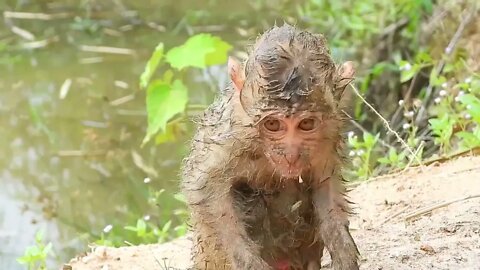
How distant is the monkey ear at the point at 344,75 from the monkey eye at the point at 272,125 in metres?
0.28

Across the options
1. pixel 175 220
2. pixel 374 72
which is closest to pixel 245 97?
pixel 175 220

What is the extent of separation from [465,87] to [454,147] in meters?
0.41

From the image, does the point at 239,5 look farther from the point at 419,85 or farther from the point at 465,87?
the point at 465,87

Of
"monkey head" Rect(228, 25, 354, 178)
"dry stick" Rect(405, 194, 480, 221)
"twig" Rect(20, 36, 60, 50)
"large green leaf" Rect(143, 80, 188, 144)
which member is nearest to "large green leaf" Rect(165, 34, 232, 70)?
"large green leaf" Rect(143, 80, 188, 144)

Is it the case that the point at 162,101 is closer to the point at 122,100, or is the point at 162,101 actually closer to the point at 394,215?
the point at 394,215

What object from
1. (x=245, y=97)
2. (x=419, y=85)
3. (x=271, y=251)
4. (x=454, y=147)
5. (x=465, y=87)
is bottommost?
(x=419, y=85)

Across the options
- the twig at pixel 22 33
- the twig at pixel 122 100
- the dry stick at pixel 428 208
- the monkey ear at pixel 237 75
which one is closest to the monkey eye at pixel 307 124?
the monkey ear at pixel 237 75

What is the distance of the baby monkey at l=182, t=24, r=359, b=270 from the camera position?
114 inches

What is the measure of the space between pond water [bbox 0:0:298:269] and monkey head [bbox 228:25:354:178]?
7.44 ft

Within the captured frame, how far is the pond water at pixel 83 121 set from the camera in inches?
245

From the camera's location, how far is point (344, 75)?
3.08 meters

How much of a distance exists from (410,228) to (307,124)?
1263 millimetres

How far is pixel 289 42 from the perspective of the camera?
294 cm

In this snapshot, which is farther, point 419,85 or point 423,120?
point 419,85
